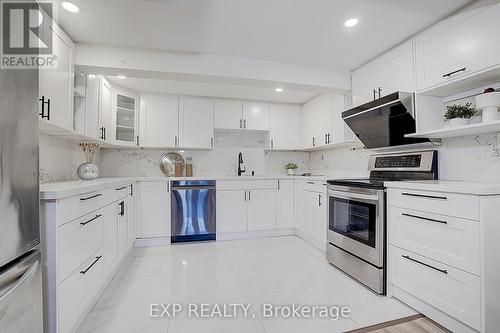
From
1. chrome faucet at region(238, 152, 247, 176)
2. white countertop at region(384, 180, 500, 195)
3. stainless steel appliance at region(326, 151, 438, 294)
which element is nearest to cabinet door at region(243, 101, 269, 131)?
chrome faucet at region(238, 152, 247, 176)

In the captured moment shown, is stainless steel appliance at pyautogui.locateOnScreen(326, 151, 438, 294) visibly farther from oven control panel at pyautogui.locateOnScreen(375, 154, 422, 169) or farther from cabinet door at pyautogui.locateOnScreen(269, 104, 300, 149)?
cabinet door at pyautogui.locateOnScreen(269, 104, 300, 149)

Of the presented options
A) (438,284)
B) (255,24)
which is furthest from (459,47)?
(438,284)

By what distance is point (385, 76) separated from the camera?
2.39 m

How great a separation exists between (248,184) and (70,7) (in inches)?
105

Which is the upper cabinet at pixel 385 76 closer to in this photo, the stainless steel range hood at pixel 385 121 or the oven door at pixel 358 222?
the stainless steel range hood at pixel 385 121

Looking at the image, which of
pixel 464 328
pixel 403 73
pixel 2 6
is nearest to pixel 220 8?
pixel 2 6

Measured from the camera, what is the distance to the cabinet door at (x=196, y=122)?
143 inches

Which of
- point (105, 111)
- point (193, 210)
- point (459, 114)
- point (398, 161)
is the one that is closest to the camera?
point (459, 114)

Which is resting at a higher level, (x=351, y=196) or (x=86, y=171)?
(x=86, y=171)

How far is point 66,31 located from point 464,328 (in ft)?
12.0

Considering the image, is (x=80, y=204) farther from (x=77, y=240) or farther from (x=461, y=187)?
(x=461, y=187)

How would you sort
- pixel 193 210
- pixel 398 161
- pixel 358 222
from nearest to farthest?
pixel 358 222 < pixel 398 161 < pixel 193 210

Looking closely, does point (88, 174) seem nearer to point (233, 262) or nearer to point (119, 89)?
point (119, 89)

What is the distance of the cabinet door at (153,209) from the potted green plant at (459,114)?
3214mm
